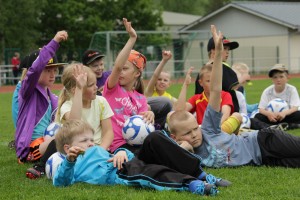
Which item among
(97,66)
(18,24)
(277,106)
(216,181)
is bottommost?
(216,181)

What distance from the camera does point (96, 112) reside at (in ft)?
21.9

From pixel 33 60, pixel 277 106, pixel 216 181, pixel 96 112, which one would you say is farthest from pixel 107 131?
pixel 277 106

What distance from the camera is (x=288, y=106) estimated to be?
10984 mm

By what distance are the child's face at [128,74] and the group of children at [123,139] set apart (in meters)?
0.01

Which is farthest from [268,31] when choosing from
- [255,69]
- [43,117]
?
[43,117]

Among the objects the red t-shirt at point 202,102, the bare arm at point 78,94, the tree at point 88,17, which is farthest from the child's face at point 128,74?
the tree at point 88,17

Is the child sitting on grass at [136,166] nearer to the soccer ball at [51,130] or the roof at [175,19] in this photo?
the soccer ball at [51,130]

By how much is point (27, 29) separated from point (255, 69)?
17.2m

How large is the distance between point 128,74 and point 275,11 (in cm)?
4643

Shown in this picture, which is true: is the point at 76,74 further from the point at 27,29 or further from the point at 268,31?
the point at 268,31

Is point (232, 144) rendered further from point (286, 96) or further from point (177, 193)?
point (286, 96)

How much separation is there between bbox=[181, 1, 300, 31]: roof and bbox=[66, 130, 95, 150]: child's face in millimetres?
43168

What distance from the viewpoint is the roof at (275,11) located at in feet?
158

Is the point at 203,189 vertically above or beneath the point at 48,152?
beneath
